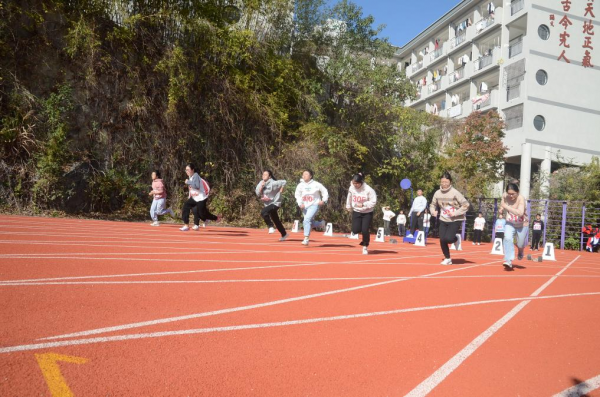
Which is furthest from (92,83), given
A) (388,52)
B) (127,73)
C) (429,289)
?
(429,289)

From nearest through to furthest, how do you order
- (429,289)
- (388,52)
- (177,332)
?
(177,332)
(429,289)
(388,52)

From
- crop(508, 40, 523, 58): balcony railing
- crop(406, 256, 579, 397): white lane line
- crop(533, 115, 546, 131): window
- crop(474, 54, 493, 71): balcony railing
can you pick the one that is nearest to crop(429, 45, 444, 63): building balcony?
crop(474, 54, 493, 71): balcony railing

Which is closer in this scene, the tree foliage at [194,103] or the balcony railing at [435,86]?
the tree foliage at [194,103]

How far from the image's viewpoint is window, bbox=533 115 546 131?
87.9 ft

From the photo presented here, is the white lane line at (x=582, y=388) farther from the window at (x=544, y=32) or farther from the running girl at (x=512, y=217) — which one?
the window at (x=544, y=32)

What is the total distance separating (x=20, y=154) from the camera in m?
14.6

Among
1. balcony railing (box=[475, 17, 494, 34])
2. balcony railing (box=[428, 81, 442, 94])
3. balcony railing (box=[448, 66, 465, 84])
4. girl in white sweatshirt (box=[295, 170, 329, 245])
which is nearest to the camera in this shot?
girl in white sweatshirt (box=[295, 170, 329, 245])

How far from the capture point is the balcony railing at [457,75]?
34.0 metres

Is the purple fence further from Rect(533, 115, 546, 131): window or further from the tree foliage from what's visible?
Rect(533, 115, 546, 131): window

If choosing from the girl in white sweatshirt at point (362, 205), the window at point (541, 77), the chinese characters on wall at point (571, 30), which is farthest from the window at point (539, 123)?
the girl in white sweatshirt at point (362, 205)

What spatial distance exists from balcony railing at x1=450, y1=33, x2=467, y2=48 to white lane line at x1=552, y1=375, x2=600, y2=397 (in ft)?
117

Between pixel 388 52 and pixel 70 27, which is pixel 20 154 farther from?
pixel 388 52

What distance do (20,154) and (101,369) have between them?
14.8 metres

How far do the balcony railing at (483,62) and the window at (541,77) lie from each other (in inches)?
157
